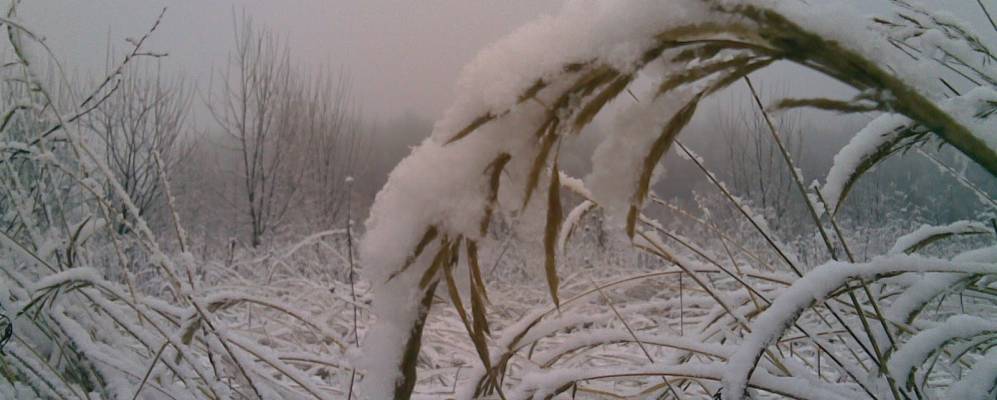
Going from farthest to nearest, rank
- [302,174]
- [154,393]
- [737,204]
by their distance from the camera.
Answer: [302,174] → [154,393] → [737,204]

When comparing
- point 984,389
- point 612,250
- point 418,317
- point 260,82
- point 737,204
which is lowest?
point 418,317

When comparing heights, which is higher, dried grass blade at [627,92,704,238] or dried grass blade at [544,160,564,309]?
dried grass blade at [627,92,704,238]

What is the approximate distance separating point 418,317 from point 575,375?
14.8 inches

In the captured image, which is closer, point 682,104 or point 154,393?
point 682,104

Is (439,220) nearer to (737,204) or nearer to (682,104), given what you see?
(682,104)

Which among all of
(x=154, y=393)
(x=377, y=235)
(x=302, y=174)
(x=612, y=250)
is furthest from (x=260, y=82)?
(x=377, y=235)

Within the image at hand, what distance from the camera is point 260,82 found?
10219 millimetres

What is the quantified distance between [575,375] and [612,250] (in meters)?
9.08

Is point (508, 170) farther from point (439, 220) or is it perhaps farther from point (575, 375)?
point (575, 375)

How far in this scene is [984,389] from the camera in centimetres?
41

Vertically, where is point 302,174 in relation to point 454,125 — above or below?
above

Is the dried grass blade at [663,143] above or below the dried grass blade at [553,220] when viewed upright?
above

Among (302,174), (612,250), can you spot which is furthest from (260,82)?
(612,250)

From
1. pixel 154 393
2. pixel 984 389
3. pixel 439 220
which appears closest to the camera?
pixel 439 220
